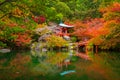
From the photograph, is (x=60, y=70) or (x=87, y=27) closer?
(x=60, y=70)

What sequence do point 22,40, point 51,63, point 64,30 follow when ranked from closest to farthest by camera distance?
point 51,63 < point 22,40 < point 64,30

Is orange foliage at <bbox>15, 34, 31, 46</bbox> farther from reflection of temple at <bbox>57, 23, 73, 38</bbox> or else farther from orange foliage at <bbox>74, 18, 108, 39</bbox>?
reflection of temple at <bbox>57, 23, 73, 38</bbox>

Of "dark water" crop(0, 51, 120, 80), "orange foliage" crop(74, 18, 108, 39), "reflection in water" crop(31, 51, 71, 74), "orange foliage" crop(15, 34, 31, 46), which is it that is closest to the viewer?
"dark water" crop(0, 51, 120, 80)

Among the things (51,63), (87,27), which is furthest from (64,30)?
(51,63)

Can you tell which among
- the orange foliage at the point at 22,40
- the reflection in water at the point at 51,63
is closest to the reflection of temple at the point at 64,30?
the orange foliage at the point at 22,40

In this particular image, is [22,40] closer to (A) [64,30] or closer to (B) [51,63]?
(A) [64,30]

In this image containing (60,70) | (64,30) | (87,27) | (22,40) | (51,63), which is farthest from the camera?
(64,30)

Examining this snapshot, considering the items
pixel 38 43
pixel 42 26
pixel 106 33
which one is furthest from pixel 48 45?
pixel 106 33

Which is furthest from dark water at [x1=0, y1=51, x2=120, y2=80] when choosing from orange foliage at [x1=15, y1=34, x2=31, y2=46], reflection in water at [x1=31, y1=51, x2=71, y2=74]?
orange foliage at [x1=15, y1=34, x2=31, y2=46]

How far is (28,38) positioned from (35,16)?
23.8 meters

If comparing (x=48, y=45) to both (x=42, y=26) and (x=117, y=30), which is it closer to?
(x=42, y=26)

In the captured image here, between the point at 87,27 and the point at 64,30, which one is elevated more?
the point at 87,27

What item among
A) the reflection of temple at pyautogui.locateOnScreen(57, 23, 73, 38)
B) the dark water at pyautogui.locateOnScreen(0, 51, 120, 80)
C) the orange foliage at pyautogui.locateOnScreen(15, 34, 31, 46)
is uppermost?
the reflection of temple at pyautogui.locateOnScreen(57, 23, 73, 38)

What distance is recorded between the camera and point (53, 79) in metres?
12.4
